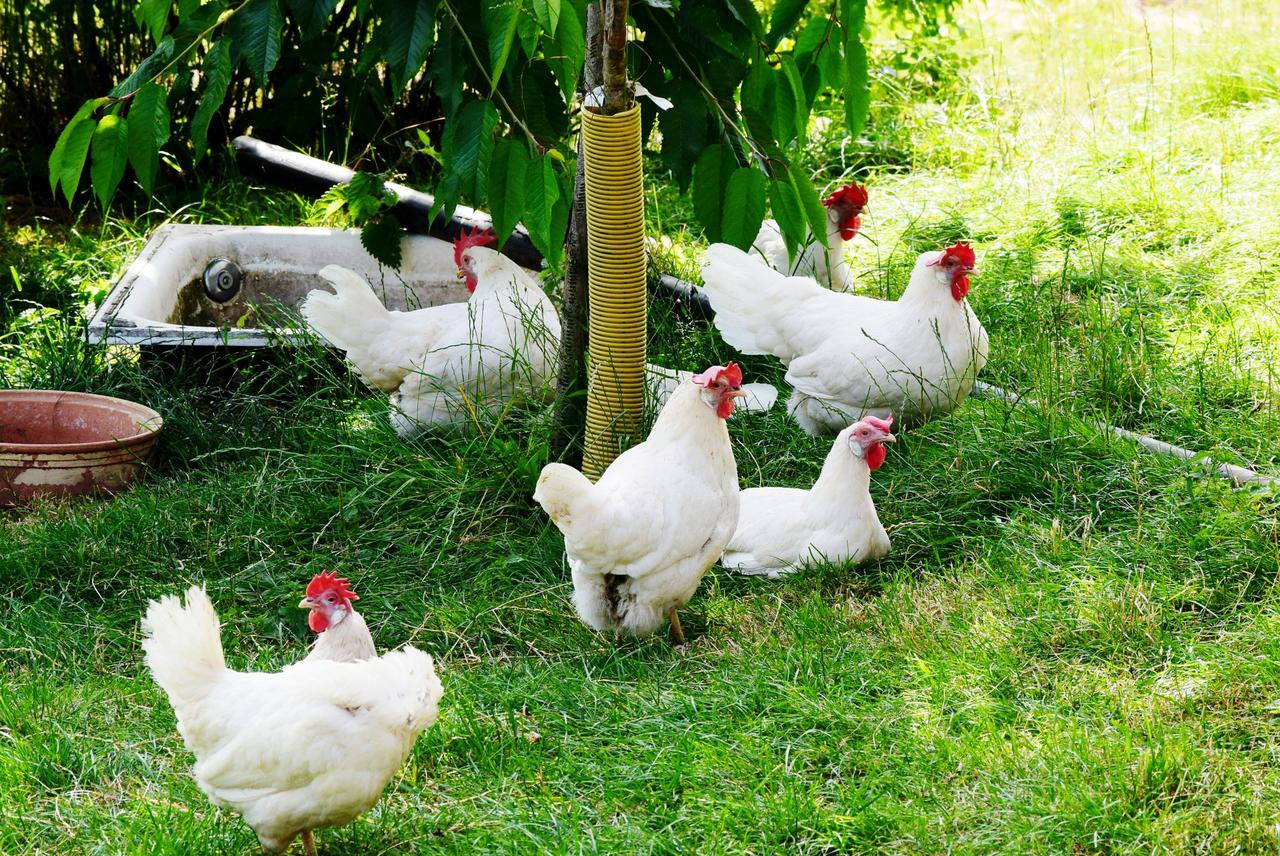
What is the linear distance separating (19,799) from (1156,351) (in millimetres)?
4205

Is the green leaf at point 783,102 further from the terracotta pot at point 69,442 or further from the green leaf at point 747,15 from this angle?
the terracotta pot at point 69,442

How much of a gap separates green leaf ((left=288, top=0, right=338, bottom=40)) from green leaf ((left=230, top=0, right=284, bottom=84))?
0.08 metres

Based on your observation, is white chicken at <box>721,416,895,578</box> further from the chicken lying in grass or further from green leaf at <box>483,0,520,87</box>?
green leaf at <box>483,0,520,87</box>

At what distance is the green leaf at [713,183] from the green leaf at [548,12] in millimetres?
1200

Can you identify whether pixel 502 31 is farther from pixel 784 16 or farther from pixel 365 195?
pixel 365 195

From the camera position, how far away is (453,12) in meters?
3.57

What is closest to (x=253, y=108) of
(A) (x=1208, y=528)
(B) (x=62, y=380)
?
Result: (B) (x=62, y=380)

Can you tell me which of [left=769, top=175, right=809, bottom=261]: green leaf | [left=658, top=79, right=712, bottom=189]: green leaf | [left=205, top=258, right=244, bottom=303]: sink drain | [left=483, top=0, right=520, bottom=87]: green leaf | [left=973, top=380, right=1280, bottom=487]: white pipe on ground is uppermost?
[left=483, top=0, right=520, bottom=87]: green leaf

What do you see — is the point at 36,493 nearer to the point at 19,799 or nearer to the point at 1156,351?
the point at 19,799

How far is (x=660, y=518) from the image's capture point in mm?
3807

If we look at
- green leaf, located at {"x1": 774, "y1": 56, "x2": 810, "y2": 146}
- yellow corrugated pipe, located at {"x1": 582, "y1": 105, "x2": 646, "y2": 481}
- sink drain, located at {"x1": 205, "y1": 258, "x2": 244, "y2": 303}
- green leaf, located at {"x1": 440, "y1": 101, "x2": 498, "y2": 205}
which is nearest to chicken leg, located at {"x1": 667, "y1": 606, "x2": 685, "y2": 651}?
yellow corrugated pipe, located at {"x1": 582, "y1": 105, "x2": 646, "y2": 481}

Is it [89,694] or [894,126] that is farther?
[894,126]

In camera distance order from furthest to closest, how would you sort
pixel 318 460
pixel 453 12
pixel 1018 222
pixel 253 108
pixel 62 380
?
pixel 253 108
pixel 1018 222
pixel 62 380
pixel 318 460
pixel 453 12

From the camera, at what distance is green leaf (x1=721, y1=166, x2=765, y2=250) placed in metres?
3.78
